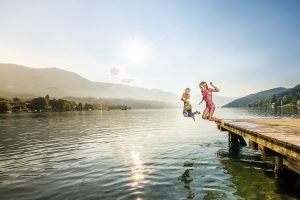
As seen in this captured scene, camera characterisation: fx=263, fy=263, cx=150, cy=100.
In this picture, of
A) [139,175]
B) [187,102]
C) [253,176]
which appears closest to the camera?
[253,176]

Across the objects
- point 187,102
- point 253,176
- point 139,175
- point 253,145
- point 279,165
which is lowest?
point 139,175

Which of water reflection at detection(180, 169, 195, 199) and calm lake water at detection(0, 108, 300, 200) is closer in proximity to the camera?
water reflection at detection(180, 169, 195, 199)

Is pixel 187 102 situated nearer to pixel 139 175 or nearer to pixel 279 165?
pixel 139 175

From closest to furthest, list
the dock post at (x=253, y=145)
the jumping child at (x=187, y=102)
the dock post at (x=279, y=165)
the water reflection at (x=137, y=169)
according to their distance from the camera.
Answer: the dock post at (x=279, y=165), the water reflection at (x=137, y=169), the dock post at (x=253, y=145), the jumping child at (x=187, y=102)

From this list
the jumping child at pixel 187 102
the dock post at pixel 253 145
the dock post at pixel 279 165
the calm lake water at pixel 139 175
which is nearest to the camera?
the calm lake water at pixel 139 175

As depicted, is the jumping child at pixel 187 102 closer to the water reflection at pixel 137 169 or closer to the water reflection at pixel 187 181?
the water reflection at pixel 187 181

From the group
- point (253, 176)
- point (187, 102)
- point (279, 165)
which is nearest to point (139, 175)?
point (187, 102)

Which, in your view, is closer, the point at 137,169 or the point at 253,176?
the point at 253,176

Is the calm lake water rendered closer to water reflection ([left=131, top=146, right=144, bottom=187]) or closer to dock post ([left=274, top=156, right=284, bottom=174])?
water reflection ([left=131, top=146, right=144, bottom=187])

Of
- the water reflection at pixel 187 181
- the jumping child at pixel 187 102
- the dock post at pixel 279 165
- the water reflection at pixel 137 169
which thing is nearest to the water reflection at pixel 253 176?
the dock post at pixel 279 165

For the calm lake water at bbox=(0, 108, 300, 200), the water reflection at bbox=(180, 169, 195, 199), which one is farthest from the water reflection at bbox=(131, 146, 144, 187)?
the water reflection at bbox=(180, 169, 195, 199)

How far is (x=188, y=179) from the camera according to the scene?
53.0 ft

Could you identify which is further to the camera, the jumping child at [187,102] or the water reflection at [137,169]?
the jumping child at [187,102]

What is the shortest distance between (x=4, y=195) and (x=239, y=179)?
13.4 metres
